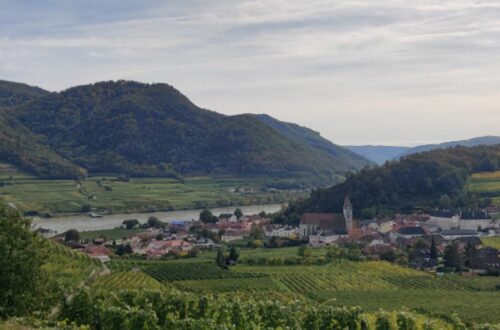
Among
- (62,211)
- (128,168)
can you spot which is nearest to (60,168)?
(128,168)

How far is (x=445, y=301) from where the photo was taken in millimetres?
30297

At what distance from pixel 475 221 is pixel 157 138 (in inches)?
3542

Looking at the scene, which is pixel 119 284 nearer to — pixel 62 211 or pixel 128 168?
pixel 62 211

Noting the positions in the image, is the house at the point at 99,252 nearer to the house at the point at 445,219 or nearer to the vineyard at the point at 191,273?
the vineyard at the point at 191,273

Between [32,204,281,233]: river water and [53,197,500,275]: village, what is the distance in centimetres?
412

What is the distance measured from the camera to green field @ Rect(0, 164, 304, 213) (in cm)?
8544

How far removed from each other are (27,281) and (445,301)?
61.6 feet

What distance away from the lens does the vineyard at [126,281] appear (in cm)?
3172

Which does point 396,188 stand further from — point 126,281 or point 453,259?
point 126,281

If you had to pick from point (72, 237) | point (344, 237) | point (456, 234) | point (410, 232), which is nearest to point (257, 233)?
point (344, 237)

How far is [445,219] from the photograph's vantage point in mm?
60719

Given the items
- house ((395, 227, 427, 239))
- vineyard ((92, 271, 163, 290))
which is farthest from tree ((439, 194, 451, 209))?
vineyard ((92, 271, 163, 290))

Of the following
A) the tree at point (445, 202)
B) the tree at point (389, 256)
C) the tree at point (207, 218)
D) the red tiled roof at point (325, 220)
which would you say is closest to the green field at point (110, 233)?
the tree at point (207, 218)

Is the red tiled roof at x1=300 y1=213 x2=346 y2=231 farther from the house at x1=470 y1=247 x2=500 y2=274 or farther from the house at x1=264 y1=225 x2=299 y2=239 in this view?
the house at x1=470 y1=247 x2=500 y2=274
